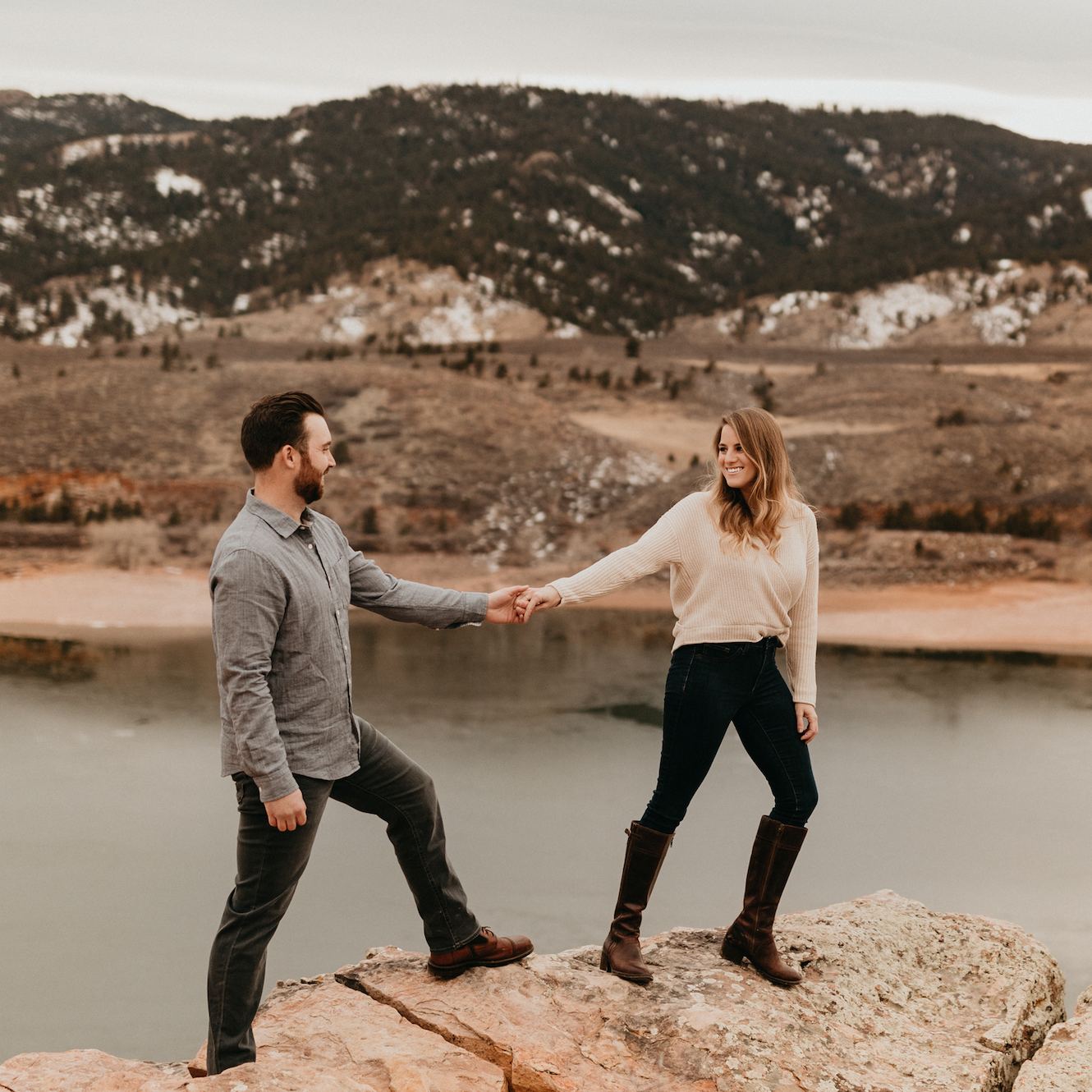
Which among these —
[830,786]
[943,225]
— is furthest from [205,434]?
[943,225]

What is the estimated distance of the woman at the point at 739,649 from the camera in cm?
265

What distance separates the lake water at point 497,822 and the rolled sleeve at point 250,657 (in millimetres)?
2170

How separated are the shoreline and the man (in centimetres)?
827

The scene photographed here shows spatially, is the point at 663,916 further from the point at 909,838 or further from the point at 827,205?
the point at 827,205

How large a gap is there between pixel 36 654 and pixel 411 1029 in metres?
7.99

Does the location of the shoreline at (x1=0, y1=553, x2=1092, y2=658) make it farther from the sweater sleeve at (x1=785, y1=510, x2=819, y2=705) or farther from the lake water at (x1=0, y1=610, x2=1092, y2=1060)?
the sweater sleeve at (x1=785, y1=510, x2=819, y2=705)

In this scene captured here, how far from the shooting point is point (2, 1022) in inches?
156

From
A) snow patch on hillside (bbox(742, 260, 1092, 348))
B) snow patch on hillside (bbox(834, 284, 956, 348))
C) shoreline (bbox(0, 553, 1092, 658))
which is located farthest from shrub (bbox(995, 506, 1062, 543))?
snow patch on hillside (bbox(834, 284, 956, 348))

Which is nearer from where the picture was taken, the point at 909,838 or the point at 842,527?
the point at 909,838

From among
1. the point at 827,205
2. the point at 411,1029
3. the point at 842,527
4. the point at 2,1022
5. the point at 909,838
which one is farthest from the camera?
the point at 827,205

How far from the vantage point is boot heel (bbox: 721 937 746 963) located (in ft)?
9.43

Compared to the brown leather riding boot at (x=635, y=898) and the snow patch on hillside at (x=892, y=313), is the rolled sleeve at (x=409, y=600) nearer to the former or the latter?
the brown leather riding boot at (x=635, y=898)

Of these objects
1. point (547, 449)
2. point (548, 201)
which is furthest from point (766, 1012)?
point (548, 201)

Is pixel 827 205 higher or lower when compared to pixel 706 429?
higher
